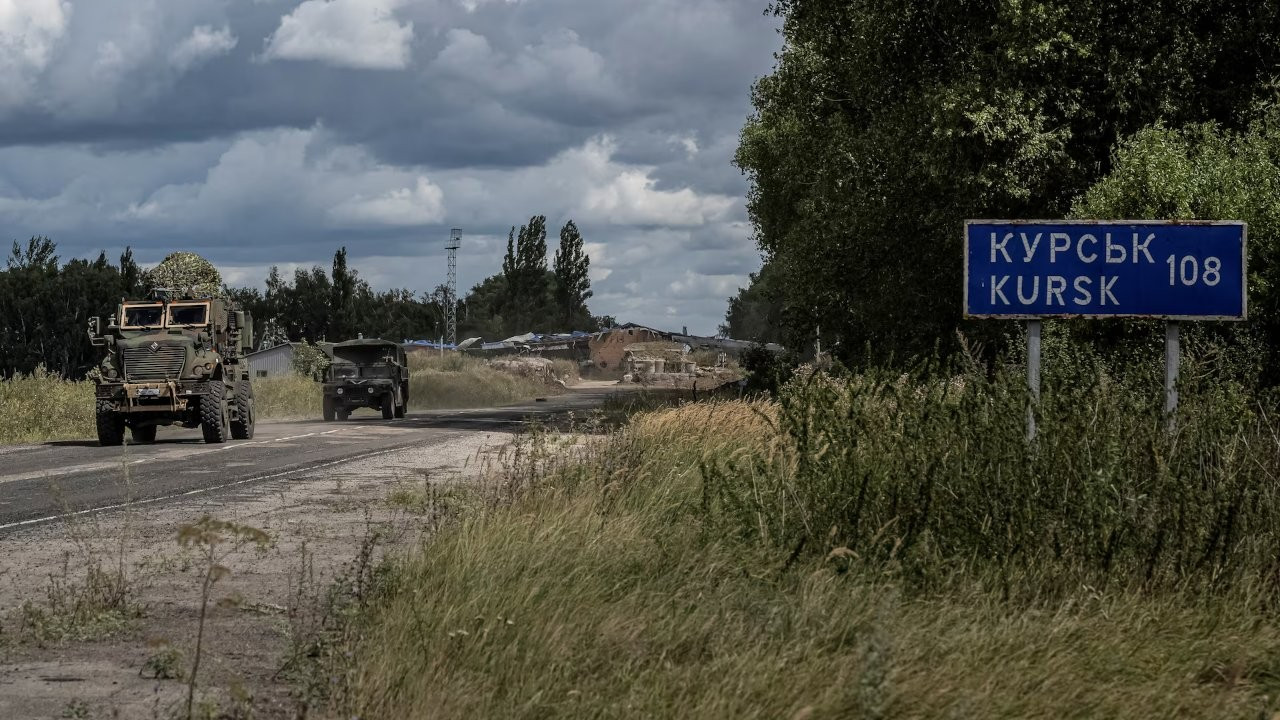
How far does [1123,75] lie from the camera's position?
73.6ft

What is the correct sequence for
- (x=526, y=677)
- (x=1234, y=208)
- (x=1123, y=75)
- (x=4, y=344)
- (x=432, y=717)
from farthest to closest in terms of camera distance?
(x=4, y=344)
(x=1123, y=75)
(x=1234, y=208)
(x=526, y=677)
(x=432, y=717)

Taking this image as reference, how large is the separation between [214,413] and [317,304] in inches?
3598

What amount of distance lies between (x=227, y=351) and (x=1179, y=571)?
23080 mm

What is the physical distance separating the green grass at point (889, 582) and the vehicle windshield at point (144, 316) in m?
19.3

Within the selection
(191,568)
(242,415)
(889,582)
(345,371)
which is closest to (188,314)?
(242,415)

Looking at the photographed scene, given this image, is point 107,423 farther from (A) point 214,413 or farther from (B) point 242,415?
(B) point 242,415

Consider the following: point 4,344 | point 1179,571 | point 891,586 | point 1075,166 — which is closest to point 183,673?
point 891,586

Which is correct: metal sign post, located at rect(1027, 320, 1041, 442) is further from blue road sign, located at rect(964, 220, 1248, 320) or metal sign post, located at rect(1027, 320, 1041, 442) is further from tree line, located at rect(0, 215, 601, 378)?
tree line, located at rect(0, 215, 601, 378)

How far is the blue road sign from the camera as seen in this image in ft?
28.4

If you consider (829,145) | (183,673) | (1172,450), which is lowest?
(183,673)

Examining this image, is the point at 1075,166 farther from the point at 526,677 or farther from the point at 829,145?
the point at 526,677

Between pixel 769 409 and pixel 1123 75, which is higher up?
pixel 1123 75

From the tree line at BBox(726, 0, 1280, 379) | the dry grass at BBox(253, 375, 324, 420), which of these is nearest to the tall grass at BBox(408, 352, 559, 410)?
the dry grass at BBox(253, 375, 324, 420)

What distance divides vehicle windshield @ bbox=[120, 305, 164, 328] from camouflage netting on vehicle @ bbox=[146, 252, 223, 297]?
1946 inches
